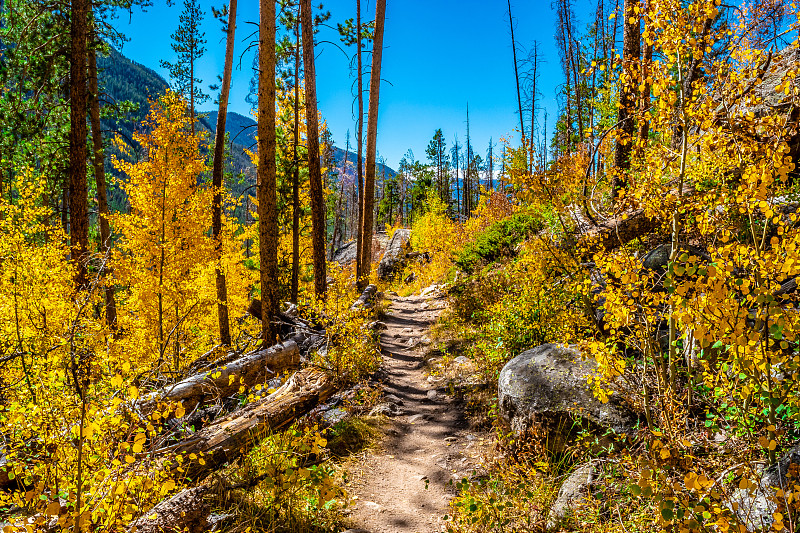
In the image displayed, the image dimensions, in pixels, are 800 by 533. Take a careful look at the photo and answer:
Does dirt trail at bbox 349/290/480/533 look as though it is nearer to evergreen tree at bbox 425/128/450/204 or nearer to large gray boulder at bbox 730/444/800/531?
large gray boulder at bbox 730/444/800/531

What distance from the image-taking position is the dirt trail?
3.50 metres

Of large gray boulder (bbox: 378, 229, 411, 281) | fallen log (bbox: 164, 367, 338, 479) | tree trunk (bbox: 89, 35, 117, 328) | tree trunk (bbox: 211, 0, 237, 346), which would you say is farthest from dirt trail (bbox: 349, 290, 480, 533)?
large gray boulder (bbox: 378, 229, 411, 281)

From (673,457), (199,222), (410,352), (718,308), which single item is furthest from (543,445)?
(199,222)

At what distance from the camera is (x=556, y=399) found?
3.96 meters

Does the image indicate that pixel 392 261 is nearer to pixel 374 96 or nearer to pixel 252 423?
pixel 374 96

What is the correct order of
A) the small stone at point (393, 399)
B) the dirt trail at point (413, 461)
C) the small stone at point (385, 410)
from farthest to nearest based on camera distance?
the small stone at point (393, 399)
the small stone at point (385, 410)
the dirt trail at point (413, 461)

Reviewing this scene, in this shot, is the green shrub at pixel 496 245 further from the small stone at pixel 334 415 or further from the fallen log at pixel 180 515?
the fallen log at pixel 180 515

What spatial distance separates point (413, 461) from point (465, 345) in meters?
3.40

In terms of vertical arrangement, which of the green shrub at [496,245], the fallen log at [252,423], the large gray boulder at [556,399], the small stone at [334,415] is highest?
the green shrub at [496,245]

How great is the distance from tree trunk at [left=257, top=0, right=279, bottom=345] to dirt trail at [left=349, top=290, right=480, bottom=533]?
2565 mm

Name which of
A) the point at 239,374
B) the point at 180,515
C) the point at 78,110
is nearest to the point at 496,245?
the point at 239,374

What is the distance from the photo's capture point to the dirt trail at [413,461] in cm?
350

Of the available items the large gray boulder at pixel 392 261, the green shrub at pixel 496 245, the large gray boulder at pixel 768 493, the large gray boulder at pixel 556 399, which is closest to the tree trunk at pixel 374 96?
the green shrub at pixel 496 245

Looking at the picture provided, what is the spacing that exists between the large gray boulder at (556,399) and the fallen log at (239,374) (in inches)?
135
